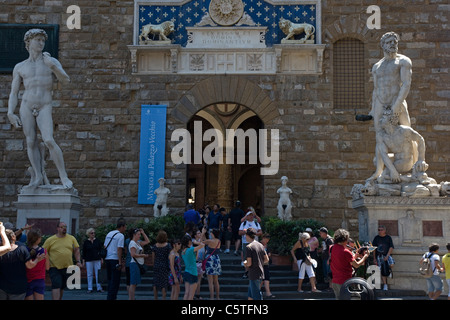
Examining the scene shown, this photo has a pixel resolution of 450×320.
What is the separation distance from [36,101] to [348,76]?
9685mm

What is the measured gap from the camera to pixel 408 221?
11.7 metres

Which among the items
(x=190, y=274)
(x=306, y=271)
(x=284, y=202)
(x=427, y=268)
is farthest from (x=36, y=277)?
(x=284, y=202)

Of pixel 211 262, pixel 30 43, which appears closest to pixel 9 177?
pixel 30 43

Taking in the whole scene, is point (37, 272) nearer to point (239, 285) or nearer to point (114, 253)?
point (114, 253)

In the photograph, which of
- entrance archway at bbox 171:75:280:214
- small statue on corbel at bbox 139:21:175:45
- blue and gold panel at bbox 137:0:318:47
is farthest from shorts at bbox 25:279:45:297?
blue and gold panel at bbox 137:0:318:47

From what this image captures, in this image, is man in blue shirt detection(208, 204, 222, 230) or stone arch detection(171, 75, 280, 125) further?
stone arch detection(171, 75, 280, 125)

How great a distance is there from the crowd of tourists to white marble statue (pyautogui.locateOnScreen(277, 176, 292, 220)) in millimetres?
3333

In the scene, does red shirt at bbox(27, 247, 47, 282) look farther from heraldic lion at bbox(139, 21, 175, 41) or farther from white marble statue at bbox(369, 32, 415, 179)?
heraldic lion at bbox(139, 21, 175, 41)

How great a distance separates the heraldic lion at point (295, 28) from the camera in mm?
17547

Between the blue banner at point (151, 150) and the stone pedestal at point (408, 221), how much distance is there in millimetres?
7460

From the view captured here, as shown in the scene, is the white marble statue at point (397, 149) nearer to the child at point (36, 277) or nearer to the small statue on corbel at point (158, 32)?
the child at point (36, 277)

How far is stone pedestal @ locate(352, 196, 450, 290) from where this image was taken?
1159cm
